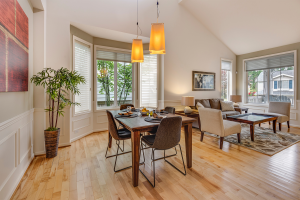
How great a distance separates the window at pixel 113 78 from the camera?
4316mm

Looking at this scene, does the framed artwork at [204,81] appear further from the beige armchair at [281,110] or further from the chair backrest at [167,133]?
the chair backrest at [167,133]

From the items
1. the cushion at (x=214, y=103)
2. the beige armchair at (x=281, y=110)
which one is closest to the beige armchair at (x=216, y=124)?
the beige armchair at (x=281, y=110)

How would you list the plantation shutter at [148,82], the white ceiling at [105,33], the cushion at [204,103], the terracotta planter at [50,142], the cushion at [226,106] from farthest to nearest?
the cushion at [226,106] → the cushion at [204,103] → the plantation shutter at [148,82] → the white ceiling at [105,33] → the terracotta planter at [50,142]

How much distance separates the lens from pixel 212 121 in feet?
10.4

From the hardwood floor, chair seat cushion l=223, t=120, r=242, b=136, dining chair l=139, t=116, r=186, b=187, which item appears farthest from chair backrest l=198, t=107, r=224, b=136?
dining chair l=139, t=116, r=186, b=187

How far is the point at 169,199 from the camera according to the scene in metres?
1.65

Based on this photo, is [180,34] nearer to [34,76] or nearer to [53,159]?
[34,76]

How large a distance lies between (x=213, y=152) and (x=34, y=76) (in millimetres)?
3592

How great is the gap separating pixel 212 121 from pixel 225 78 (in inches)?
163

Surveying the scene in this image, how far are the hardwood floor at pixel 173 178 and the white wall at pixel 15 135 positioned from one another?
0.55 feet

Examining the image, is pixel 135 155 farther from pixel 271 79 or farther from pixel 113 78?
pixel 271 79

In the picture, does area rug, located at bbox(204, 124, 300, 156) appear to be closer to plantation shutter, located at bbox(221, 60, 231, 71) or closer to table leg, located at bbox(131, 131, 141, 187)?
table leg, located at bbox(131, 131, 141, 187)

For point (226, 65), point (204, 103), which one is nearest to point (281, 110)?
point (204, 103)

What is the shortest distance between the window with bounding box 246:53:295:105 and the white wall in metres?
7.10
